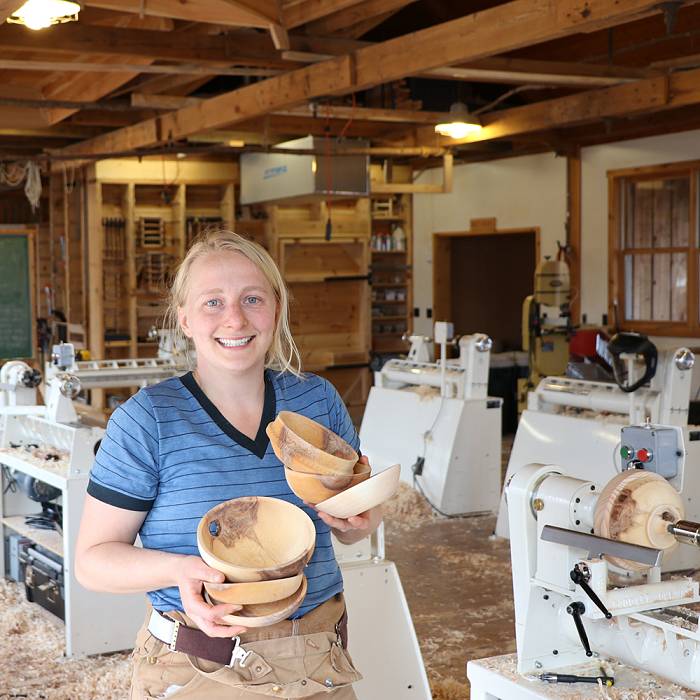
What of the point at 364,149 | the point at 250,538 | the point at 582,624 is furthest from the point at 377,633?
the point at 364,149

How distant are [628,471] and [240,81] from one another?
8343 mm

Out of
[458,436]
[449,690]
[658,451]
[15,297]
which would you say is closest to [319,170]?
[458,436]

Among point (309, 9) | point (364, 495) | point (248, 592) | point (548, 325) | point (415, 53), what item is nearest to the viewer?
point (248, 592)

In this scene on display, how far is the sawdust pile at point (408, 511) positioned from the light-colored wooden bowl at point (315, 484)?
5330mm

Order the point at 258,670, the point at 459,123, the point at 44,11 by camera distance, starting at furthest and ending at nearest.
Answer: the point at 459,123 < the point at 44,11 < the point at 258,670

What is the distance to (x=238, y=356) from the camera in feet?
6.79

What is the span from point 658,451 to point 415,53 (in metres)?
4.45

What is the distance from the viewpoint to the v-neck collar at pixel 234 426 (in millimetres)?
2078

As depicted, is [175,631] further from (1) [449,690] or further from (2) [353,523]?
(1) [449,690]

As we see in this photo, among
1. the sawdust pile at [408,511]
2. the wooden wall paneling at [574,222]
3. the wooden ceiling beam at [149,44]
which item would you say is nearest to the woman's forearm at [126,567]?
the wooden ceiling beam at [149,44]

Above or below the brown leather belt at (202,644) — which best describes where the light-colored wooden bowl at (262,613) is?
above

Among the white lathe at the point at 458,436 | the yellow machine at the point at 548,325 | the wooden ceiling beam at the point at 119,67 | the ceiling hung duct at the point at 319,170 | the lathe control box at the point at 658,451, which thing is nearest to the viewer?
the lathe control box at the point at 658,451

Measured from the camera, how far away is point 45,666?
4.62 m

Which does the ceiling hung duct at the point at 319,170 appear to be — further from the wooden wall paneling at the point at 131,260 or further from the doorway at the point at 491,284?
the doorway at the point at 491,284
